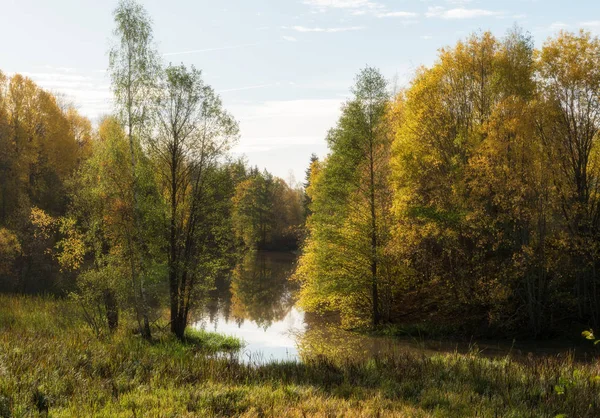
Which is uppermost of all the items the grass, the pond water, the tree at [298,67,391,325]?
the tree at [298,67,391,325]

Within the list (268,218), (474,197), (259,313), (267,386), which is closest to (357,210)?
(474,197)

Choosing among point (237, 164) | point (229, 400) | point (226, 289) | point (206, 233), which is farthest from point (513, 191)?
point (226, 289)

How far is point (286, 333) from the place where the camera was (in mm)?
24328

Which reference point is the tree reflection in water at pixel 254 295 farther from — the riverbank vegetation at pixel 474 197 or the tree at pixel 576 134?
the tree at pixel 576 134

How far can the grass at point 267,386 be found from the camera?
830cm

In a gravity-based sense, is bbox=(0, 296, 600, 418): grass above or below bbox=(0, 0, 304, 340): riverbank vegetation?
below

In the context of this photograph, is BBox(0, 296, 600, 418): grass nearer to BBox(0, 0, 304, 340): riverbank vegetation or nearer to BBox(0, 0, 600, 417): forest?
BBox(0, 0, 600, 417): forest

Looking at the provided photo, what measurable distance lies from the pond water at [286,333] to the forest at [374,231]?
0.33 metres

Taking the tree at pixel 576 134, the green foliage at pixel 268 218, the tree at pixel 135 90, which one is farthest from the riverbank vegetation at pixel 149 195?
the green foliage at pixel 268 218

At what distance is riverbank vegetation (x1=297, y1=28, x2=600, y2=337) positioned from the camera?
20859mm

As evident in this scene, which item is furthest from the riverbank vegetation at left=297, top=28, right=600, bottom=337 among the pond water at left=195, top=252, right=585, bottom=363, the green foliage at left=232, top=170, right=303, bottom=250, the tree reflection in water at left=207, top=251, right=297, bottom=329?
the green foliage at left=232, top=170, right=303, bottom=250

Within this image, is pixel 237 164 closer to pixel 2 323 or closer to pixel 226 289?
pixel 2 323

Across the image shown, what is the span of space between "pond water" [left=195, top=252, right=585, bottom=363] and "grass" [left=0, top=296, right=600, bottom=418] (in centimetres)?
238

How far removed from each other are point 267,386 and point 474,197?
589 inches
